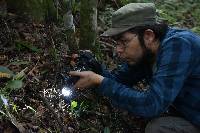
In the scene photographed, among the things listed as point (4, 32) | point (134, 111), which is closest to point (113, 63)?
point (4, 32)

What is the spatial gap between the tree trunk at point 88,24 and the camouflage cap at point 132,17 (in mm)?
1263

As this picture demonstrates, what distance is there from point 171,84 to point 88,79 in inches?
32.9

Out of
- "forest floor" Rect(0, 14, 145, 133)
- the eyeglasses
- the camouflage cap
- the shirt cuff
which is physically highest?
the camouflage cap

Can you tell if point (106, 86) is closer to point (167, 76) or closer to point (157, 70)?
point (157, 70)

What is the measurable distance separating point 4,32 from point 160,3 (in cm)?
515

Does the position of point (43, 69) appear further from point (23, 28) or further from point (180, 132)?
point (180, 132)

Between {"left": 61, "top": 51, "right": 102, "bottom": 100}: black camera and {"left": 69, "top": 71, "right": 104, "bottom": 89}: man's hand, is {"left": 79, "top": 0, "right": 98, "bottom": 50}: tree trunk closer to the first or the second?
{"left": 61, "top": 51, "right": 102, "bottom": 100}: black camera

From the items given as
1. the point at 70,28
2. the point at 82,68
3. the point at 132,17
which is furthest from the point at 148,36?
the point at 70,28

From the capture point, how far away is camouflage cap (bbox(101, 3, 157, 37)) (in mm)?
4086

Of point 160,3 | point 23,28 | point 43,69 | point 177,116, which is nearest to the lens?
point 177,116

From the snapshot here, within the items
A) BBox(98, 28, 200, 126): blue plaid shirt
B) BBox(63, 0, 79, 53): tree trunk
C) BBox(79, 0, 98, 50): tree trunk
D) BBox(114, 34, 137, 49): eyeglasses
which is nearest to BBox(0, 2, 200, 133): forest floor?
BBox(63, 0, 79, 53): tree trunk

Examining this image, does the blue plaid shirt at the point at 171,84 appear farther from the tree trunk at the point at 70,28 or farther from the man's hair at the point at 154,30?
the tree trunk at the point at 70,28

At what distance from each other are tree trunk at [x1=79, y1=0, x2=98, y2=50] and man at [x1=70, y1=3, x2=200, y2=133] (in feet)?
4.03

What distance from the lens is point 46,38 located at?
5.64m
